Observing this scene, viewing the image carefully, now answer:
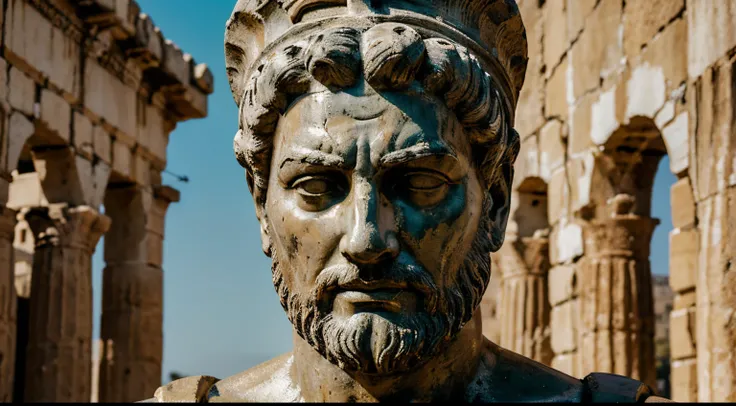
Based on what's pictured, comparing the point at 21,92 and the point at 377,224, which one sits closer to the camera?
the point at 377,224

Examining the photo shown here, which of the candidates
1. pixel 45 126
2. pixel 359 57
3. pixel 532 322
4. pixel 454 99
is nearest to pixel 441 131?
pixel 454 99

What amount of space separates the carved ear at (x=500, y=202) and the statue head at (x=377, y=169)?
0.04 metres

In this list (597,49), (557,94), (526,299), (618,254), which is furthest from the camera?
(526,299)

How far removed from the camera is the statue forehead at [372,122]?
7.50 ft

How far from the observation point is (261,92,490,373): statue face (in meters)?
A: 2.23

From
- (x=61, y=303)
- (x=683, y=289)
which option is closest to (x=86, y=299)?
(x=61, y=303)

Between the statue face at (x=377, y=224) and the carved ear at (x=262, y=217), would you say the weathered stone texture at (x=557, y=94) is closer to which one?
the carved ear at (x=262, y=217)

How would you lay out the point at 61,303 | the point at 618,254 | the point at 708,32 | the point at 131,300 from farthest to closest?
the point at 131,300
the point at 61,303
the point at 618,254
the point at 708,32

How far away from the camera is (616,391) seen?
8.00 feet

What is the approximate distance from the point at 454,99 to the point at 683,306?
245 inches

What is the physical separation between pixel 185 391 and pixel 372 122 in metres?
0.80

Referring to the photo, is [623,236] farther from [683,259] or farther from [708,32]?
[708,32]

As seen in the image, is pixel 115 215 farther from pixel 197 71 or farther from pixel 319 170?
pixel 319 170

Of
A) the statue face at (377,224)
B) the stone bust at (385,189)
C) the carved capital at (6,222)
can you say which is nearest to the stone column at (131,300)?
the carved capital at (6,222)
